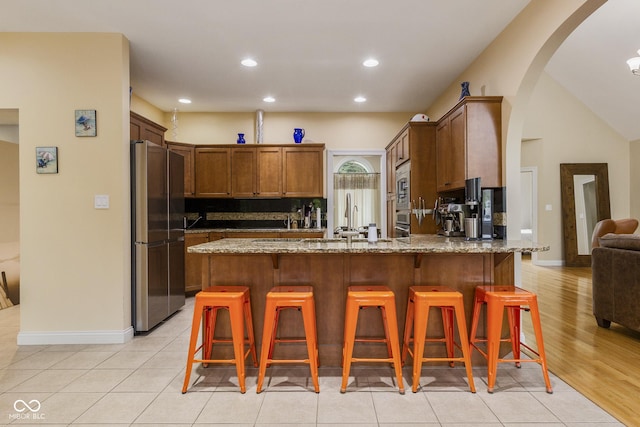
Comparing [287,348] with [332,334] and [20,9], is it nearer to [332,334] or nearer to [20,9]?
[332,334]

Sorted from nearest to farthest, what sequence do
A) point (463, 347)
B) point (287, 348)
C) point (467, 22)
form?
point (463, 347) < point (287, 348) < point (467, 22)

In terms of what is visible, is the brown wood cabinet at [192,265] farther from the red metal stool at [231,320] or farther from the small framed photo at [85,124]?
the red metal stool at [231,320]

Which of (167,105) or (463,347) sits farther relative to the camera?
(167,105)

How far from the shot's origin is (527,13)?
9.50ft

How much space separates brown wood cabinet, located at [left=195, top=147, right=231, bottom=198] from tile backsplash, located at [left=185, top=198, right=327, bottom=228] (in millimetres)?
373

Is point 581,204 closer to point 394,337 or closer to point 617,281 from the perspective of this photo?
point 617,281

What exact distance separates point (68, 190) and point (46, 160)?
320mm

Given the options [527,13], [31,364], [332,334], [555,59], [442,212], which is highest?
[555,59]

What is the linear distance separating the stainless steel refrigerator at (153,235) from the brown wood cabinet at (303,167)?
1.90 meters

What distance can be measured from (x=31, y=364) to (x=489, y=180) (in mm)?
4053

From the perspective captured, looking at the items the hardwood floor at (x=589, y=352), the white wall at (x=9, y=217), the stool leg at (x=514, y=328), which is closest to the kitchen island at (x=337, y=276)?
the stool leg at (x=514, y=328)

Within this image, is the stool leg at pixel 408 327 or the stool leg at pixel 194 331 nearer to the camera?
the stool leg at pixel 194 331

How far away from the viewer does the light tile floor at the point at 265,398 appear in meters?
2.02

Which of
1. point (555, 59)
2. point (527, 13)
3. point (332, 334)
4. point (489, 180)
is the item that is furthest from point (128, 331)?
point (555, 59)
